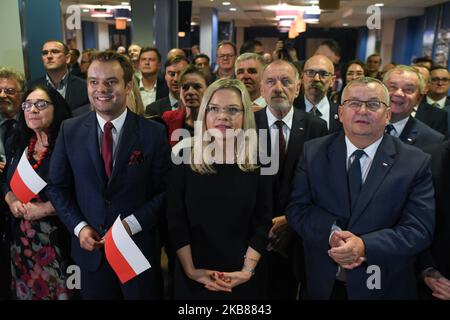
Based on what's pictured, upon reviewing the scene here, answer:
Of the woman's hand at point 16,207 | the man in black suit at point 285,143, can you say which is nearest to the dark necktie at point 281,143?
the man in black suit at point 285,143

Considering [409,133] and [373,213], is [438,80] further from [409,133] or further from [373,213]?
[373,213]

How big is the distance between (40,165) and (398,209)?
75.3 inches

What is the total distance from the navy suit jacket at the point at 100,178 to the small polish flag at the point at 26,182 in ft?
0.22

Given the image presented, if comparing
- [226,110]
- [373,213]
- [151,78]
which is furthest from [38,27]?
[373,213]

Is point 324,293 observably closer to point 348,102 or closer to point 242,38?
point 348,102

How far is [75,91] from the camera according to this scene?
13.0ft

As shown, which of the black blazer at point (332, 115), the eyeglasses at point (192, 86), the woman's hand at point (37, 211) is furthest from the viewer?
the black blazer at point (332, 115)

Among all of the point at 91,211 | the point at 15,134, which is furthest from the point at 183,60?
the point at 91,211

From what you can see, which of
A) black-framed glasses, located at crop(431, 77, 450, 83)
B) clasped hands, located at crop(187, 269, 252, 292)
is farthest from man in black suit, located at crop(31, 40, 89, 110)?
black-framed glasses, located at crop(431, 77, 450, 83)

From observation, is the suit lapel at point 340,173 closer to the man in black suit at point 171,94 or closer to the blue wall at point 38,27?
the man in black suit at point 171,94

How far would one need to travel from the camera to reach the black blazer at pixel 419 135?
2.45 m

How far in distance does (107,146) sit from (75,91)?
2137mm

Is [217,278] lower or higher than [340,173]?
lower
